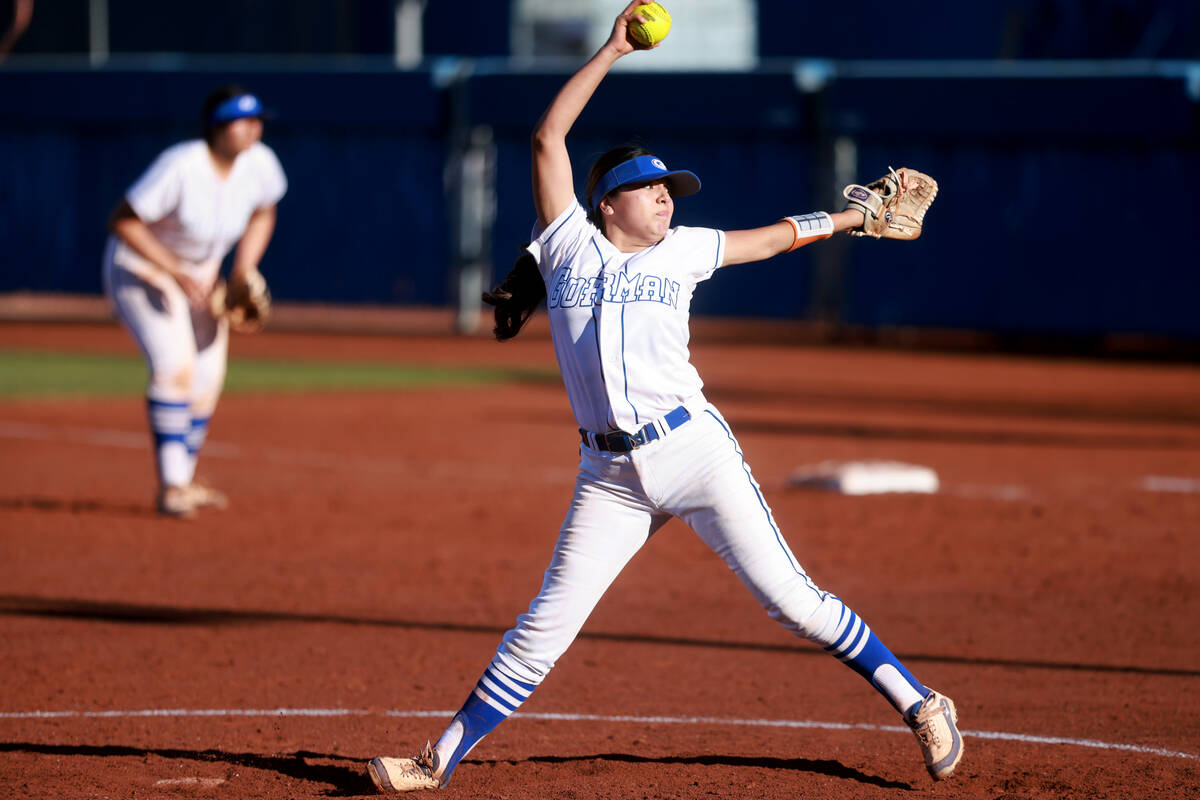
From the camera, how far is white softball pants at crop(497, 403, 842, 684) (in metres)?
4.41

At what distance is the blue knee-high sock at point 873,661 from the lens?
A: 14.9 ft

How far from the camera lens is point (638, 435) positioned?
439cm

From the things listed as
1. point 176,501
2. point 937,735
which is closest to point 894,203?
point 937,735

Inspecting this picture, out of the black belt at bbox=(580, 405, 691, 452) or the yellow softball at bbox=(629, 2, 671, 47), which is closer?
the black belt at bbox=(580, 405, 691, 452)

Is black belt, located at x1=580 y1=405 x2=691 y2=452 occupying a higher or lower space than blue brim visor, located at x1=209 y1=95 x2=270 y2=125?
lower

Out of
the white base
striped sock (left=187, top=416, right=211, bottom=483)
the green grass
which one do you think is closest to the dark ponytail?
striped sock (left=187, top=416, right=211, bottom=483)

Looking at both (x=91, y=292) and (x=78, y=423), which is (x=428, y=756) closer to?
(x=78, y=423)

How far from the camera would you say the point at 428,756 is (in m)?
4.44

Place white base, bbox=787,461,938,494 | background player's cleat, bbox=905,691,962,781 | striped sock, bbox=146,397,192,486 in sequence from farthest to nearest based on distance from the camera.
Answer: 1. white base, bbox=787,461,938,494
2. striped sock, bbox=146,397,192,486
3. background player's cleat, bbox=905,691,962,781

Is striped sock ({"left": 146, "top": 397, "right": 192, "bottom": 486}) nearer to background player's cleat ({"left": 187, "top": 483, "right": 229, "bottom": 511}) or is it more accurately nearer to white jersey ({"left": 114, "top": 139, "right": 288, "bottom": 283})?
background player's cleat ({"left": 187, "top": 483, "right": 229, "bottom": 511})

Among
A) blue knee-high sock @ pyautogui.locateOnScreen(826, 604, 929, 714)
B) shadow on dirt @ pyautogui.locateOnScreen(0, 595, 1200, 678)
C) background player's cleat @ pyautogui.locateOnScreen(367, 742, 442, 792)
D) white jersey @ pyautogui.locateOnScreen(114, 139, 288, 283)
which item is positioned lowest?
shadow on dirt @ pyautogui.locateOnScreen(0, 595, 1200, 678)

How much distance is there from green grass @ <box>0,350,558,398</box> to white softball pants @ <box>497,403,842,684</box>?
40.7 ft

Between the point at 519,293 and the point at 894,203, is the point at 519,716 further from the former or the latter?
the point at 894,203

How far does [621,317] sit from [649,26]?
2.88 feet
